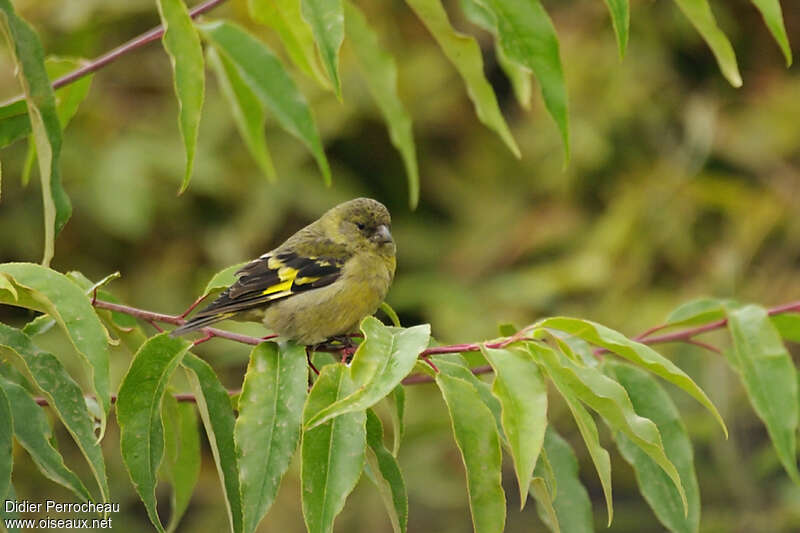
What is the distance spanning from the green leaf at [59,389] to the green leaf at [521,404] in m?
0.79

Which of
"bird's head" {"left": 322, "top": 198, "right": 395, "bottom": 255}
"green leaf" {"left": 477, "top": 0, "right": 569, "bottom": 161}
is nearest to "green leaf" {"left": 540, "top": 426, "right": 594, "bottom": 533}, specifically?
"green leaf" {"left": 477, "top": 0, "right": 569, "bottom": 161}

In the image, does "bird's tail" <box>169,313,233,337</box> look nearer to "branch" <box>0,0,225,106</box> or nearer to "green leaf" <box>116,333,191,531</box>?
"green leaf" <box>116,333,191,531</box>

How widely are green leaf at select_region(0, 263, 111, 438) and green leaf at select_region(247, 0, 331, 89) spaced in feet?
3.25

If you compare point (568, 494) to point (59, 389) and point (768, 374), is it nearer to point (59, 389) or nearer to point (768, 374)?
point (768, 374)

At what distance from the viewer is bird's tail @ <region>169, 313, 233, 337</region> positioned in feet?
8.35

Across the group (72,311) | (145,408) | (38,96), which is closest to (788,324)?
(145,408)

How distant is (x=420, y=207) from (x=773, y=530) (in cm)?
285

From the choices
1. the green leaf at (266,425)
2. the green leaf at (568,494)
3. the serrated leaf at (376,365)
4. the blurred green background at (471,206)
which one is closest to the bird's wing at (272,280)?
the green leaf at (266,425)

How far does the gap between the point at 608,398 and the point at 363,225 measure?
2.03 m

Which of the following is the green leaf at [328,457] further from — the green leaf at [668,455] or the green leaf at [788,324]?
the green leaf at [788,324]

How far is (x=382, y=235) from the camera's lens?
12.5 ft

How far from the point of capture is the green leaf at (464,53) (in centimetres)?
262

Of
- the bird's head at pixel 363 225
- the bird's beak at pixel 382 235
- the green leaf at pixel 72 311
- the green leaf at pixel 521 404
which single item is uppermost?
the green leaf at pixel 72 311

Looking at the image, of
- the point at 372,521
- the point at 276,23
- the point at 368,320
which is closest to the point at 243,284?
the point at 276,23
